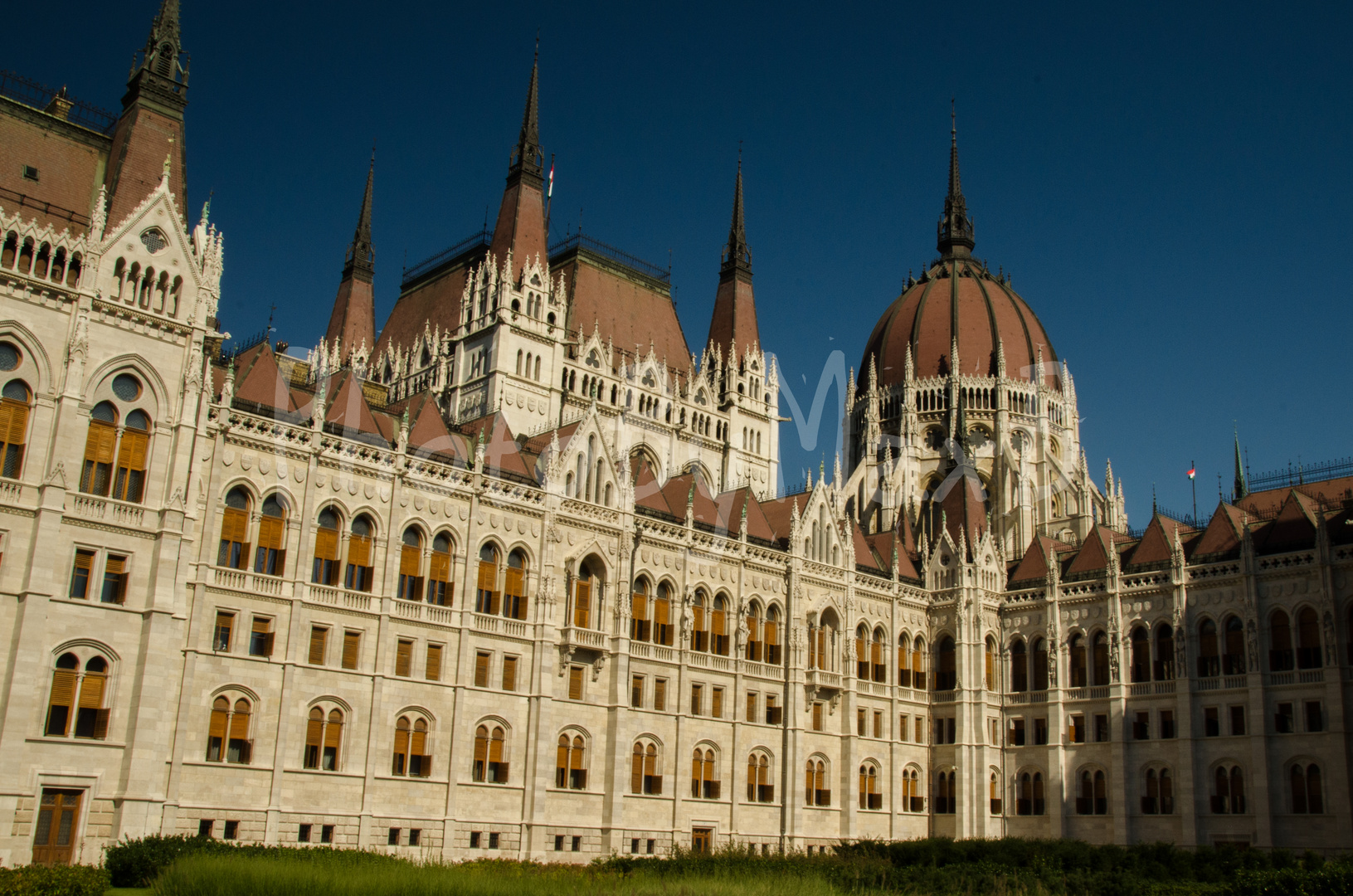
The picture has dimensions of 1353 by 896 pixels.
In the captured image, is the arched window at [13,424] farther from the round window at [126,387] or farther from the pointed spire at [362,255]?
the pointed spire at [362,255]

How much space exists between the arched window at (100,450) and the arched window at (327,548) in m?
7.34

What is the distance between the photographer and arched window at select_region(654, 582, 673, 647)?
176 ft

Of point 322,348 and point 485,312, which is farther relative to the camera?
point 322,348

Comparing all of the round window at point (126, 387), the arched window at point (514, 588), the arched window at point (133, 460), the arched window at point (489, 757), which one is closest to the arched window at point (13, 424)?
the round window at point (126, 387)

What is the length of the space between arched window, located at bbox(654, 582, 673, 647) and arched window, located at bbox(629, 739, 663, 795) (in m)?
4.34

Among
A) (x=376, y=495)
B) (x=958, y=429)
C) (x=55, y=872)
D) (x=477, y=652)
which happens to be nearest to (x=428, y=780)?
(x=477, y=652)

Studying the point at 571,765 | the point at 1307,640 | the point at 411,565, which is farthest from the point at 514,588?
the point at 1307,640

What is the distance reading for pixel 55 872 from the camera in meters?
29.3

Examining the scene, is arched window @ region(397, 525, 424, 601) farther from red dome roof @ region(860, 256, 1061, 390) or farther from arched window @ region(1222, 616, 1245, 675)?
red dome roof @ region(860, 256, 1061, 390)

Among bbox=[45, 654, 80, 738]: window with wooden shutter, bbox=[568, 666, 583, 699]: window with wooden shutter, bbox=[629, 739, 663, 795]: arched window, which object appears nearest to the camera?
bbox=[45, 654, 80, 738]: window with wooden shutter

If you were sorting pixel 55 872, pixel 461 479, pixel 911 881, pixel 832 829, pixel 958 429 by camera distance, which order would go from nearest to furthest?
pixel 55 872
pixel 911 881
pixel 461 479
pixel 832 829
pixel 958 429

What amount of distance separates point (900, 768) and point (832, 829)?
5707 millimetres

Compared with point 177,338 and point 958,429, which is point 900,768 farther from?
point 177,338

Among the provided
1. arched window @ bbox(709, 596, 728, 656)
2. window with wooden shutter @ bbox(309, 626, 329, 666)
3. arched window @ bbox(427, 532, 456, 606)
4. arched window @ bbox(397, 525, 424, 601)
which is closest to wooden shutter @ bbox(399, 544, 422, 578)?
arched window @ bbox(397, 525, 424, 601)
